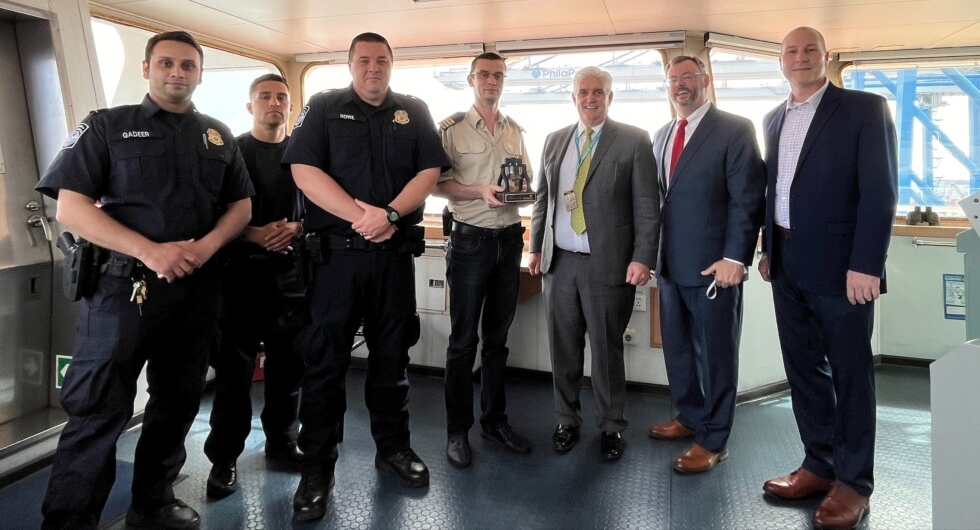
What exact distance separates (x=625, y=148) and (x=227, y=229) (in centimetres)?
177

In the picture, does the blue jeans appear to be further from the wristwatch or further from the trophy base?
the wristwatch

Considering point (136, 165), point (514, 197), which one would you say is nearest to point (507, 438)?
point (514, 197)

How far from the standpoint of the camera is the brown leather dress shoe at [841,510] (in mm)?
2359

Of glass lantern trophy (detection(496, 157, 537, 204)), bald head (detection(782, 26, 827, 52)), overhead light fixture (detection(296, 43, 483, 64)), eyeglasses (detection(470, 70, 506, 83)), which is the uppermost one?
overhead light fixture (detection(296, 43, 483, 64))

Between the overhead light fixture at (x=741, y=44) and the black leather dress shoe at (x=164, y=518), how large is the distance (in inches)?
153

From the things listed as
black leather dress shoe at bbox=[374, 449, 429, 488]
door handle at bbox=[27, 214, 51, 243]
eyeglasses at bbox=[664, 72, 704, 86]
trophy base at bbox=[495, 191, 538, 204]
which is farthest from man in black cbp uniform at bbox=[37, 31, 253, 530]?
eyeglasses at bbox=[664, 72, 704, 86]

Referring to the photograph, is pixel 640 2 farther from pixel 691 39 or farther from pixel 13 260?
pixel 13 260

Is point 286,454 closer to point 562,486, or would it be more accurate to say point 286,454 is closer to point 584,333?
point 562,486

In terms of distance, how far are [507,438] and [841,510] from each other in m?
1.49

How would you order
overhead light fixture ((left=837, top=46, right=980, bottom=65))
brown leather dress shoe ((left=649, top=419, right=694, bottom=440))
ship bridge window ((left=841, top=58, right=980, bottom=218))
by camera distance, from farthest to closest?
ship bridge window ((left=841, top=58, right=980, bottom=218)) < overhead light fixture ((left=837, top=46, right=980, bottom=65)) < brown leather dress shoe ((left=649, top=419, right=694, bottom=440))

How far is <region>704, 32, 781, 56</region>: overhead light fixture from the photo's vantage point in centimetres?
396

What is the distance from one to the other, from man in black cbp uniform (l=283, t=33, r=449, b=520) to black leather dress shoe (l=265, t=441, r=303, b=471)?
0.44 m

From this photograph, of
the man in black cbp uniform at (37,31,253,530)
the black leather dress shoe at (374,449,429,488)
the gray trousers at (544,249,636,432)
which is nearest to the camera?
the man in black cbp uniform at (37,31,253,530)

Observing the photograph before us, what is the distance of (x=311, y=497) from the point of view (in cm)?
248
